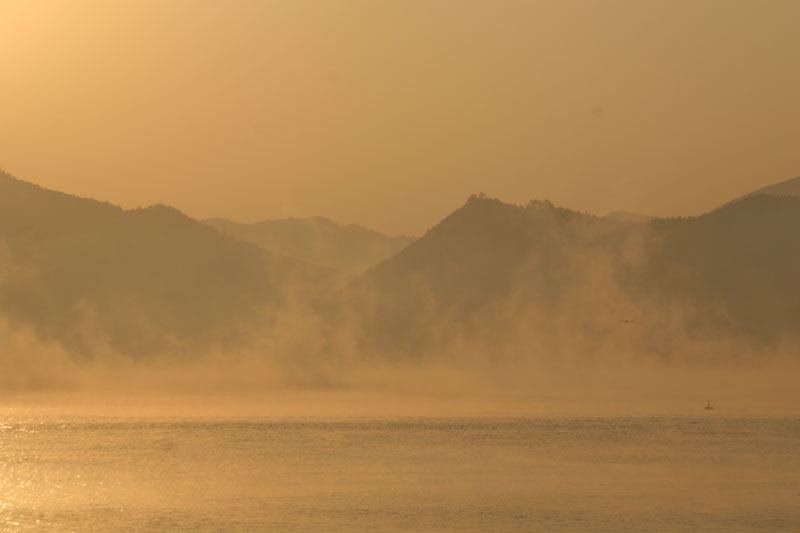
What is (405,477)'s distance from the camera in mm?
82312

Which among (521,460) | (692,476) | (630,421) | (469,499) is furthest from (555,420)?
(469,499)

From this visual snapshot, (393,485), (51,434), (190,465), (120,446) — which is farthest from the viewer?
(51,434)

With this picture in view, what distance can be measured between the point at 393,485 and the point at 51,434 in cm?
6262

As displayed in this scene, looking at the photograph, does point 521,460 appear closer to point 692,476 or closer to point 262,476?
point 692,476

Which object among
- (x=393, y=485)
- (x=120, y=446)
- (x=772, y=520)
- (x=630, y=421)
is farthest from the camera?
(x=630, y=421)

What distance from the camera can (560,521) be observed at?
6272cm

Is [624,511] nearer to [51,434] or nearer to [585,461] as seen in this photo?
→ [585,461]

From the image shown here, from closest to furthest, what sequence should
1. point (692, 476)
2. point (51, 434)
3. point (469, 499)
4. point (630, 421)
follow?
→ point (469, 499) → point (692, 476) → point (51, 434) → point (630, 421)

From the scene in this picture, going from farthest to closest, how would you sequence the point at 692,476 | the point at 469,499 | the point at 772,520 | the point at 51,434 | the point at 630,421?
the point at 630,421 < the point at 51,434 < the point at 692,476 < the point at 469,499 < the point at 772,520

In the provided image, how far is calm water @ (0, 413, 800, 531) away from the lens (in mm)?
63188

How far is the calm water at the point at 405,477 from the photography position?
207 ft

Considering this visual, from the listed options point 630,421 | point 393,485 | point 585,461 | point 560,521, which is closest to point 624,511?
point 560,521

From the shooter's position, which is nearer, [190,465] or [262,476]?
[262,476]

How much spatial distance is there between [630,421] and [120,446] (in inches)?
2379
